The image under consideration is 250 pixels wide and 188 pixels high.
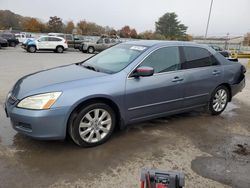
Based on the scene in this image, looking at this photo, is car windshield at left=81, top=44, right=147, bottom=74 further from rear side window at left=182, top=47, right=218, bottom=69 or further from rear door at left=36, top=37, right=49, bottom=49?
rear door at left=36, top=37, right=49, bottom=49

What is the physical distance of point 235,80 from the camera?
5.64m

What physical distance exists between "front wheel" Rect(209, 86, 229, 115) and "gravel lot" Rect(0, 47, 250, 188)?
1.93ft

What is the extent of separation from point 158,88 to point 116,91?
808 mm

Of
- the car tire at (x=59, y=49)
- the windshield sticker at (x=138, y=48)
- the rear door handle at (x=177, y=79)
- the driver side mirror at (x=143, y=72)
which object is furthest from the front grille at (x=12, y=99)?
the car tire at (x=59, y=49)

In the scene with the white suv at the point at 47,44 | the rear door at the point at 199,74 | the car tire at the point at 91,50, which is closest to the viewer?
the rear door at the point at 199,74

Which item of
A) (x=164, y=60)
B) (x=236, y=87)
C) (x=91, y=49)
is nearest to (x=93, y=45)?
(x=91, y=49)

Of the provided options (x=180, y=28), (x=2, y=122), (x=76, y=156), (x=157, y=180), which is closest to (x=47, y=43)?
(x=2, y=122)

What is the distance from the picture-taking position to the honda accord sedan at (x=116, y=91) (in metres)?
3.39

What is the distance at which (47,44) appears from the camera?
23.0m

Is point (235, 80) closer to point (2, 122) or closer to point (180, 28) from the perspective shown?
point (2, 122)

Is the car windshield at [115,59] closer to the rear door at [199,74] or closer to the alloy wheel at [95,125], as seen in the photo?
the alloy wheel at [95,125]

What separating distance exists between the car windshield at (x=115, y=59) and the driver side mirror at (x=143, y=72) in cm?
22

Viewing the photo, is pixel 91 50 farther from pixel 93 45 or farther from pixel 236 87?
pixel 236 87

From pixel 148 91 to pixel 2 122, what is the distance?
8.59ft
